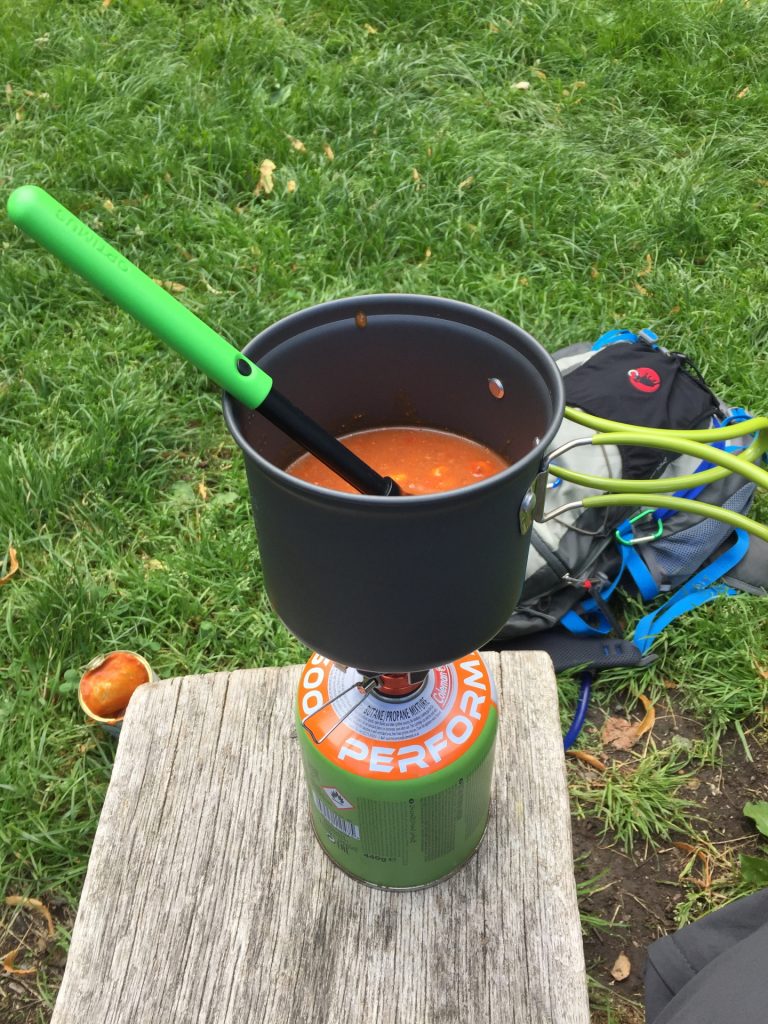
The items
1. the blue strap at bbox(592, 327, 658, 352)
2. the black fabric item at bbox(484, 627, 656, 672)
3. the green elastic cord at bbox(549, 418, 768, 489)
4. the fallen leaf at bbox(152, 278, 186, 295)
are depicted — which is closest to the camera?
the green elastic cord at bbox(549, 418, 768, 489)

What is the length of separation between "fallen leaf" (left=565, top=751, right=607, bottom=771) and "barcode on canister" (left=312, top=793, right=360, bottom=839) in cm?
110

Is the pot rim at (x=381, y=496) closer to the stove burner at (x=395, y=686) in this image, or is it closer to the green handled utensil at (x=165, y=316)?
the green handled utensil at (x=165, y=316)

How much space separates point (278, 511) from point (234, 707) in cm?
102

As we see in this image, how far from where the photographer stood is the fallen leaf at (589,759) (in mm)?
2498

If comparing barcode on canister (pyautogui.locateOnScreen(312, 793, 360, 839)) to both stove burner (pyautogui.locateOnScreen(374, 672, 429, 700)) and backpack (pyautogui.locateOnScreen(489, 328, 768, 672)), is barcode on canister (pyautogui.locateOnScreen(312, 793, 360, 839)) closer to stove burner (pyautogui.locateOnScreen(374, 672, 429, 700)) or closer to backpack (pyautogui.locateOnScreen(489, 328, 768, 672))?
stove burner (pyautogui.locateOnScreen(374, 672, 429, 700))

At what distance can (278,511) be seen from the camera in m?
1.11

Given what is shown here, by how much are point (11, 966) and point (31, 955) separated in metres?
0.05

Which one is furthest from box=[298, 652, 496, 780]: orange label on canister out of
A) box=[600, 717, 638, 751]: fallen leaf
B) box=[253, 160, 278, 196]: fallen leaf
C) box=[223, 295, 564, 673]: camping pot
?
box=[253, 160, 278, 196]: fallen leaf

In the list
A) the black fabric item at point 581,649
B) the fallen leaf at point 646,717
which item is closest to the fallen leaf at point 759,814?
the fallen leaf at point 646,717

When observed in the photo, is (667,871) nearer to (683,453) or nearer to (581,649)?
(581,649)

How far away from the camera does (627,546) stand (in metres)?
2.76

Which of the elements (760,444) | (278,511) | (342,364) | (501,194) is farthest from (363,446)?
(501,194)

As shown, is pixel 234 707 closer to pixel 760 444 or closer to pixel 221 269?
pixel 760 444

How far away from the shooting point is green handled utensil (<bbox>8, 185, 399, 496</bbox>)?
0.89 m
